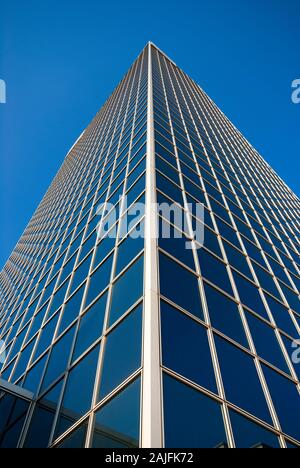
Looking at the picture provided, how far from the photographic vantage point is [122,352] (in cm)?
830

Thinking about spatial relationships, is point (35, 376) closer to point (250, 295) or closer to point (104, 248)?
point (104, 248)

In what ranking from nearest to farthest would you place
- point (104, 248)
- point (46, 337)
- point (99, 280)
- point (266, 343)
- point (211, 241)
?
1. point (266, 343)
2. point (99, 280)
3. point (104, 248)
4. point (211, 241)
5. point (46, 337)

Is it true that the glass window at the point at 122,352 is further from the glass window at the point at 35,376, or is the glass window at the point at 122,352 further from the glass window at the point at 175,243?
the glass window at the point at 35,376

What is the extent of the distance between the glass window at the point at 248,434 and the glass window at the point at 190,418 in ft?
1.18

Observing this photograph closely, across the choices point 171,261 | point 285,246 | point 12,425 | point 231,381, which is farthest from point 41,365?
point 285,246

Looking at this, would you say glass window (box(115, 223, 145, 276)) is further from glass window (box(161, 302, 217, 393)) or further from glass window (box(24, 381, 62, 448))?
glass window (box(24, 381, 62, 448))

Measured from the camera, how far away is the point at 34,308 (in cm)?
1848

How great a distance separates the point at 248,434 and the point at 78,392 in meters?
3.88

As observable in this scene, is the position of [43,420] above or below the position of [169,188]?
below

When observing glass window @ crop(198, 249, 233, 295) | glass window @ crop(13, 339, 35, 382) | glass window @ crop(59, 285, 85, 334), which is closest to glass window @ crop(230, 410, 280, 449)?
glass window @ crop(198, 249, 233, 295)

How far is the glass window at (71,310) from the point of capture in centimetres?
1237

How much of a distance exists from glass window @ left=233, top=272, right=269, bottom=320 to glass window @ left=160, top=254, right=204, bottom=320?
2552mm

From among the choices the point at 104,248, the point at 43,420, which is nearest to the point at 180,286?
the point at 104,248

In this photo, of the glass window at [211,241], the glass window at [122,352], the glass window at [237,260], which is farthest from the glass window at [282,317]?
the glass window at [122,352]
